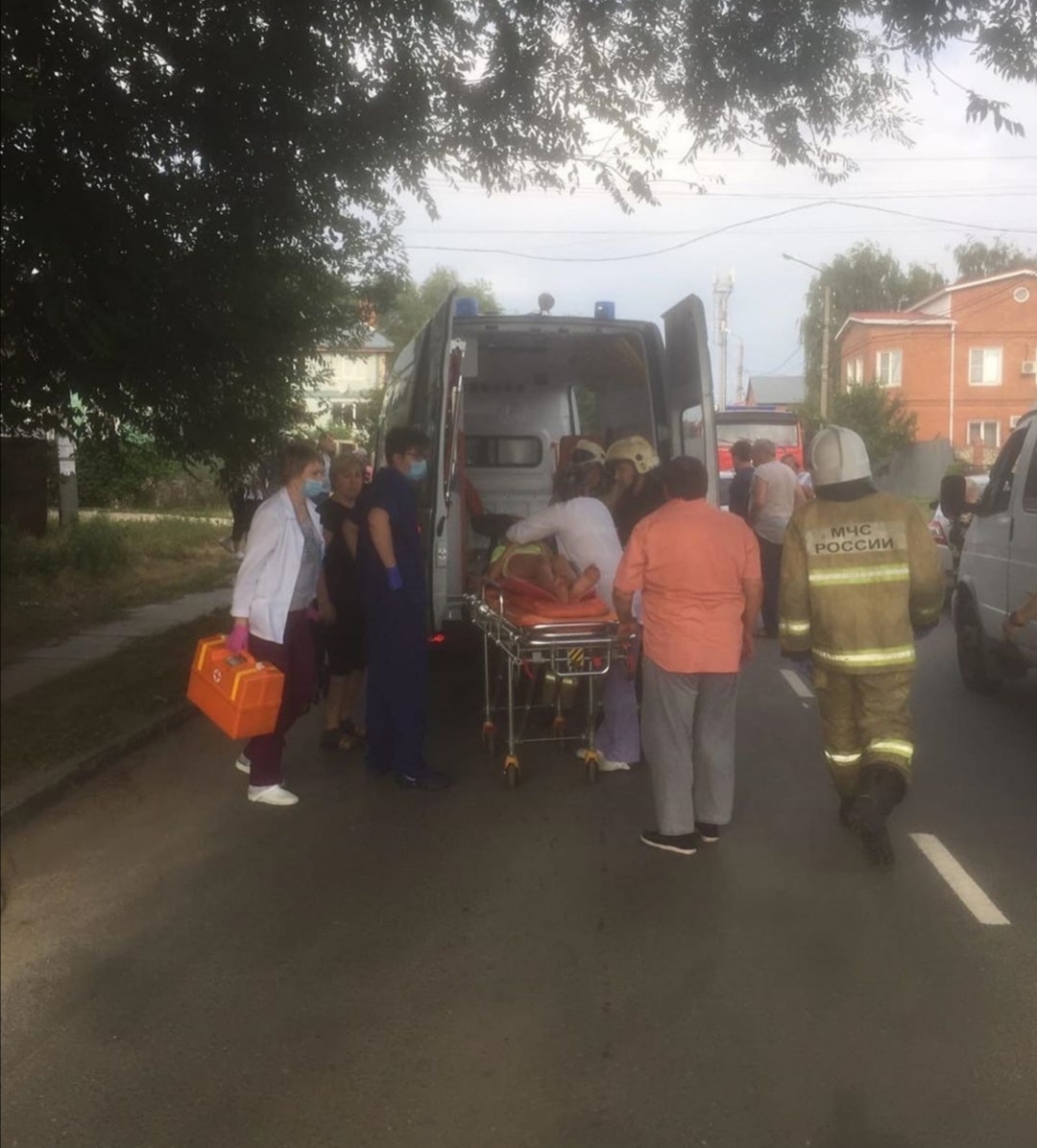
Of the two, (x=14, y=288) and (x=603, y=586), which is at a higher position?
(x=14, y=288)

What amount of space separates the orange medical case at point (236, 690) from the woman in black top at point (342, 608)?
2.58 m

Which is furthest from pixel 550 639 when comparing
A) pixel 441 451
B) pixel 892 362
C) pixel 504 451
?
pixel 892 362

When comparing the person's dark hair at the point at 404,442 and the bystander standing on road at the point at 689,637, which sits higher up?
the person's dark hair at the point at 404,442

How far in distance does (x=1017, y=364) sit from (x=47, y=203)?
50.9 m

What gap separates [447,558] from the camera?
983 cm

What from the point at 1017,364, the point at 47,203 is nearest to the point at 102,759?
the point at 47,203

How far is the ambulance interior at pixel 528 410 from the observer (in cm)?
1055

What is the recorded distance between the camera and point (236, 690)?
5.55m

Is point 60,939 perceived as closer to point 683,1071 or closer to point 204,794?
point 683,1071

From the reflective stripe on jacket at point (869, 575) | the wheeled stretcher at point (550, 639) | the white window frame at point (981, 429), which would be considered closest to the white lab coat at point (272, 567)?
the wheeled stretcher at point (550, 639)

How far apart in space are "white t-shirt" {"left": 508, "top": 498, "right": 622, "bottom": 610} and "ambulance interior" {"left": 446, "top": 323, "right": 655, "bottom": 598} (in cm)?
206

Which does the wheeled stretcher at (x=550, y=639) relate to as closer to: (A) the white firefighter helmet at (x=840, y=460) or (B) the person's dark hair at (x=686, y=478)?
(B) the person's dark hair at (x=686, y=478)

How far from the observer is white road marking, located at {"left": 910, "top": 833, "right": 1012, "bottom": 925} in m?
5.42

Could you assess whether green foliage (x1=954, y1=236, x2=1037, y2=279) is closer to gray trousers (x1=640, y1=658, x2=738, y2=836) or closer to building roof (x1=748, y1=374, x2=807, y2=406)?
building roof (x1=748, y1=374, x2=807, y2=406)
